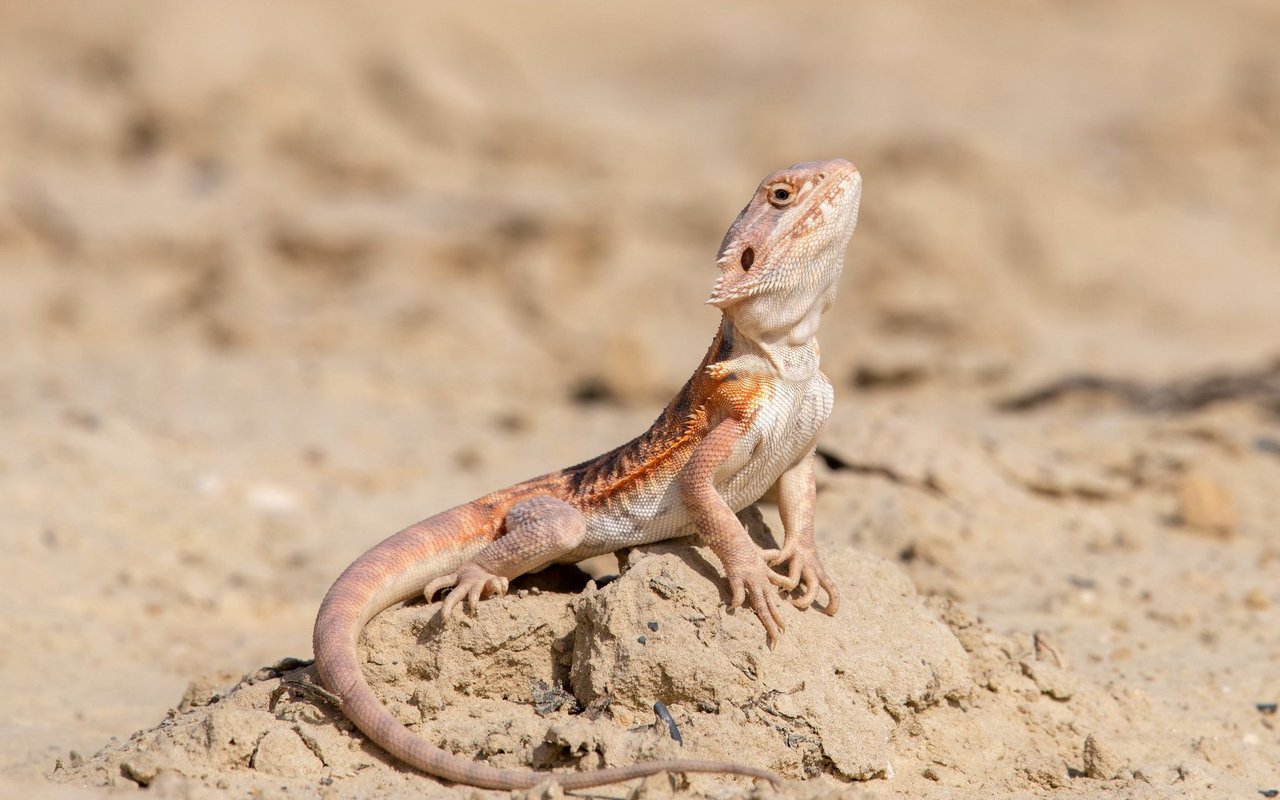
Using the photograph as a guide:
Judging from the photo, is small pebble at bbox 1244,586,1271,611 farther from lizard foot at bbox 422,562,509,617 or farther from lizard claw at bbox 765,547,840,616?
lizard foot at bbox 422,562,509,617

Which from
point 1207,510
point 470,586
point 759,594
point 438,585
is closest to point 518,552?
point 470,586

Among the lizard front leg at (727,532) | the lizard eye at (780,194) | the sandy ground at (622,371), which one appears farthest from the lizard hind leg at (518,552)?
the lizard eye at (780,194)

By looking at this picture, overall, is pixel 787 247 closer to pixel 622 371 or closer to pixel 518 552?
pixel 518 552

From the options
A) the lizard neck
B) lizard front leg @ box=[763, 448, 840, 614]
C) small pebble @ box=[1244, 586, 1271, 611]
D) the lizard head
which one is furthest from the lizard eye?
small pebble @ box=[1244, 586, 1271, 611]

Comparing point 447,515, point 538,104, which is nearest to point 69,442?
point 447,515

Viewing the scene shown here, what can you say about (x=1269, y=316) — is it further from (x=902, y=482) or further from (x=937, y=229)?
(x=902, y=482)

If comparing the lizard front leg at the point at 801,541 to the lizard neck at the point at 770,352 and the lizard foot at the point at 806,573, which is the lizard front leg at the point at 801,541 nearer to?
the lizard foot at the point at 806,573
